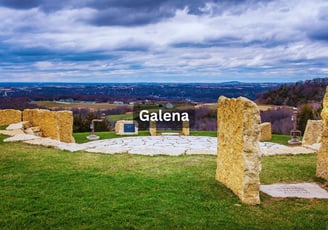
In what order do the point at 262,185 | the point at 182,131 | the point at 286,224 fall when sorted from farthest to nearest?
the point at 182,131
the point at 262,185
the point at 286,224

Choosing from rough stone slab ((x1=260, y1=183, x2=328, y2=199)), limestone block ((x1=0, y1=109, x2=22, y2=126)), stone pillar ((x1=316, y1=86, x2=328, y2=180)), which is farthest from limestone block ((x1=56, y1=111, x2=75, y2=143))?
stone pillar ((x1=316, y1=86, x2=328, y2=180))

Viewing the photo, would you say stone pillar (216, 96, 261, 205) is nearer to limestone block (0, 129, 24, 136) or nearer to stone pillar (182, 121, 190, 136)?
limestone block (0, 129, 24, 136)

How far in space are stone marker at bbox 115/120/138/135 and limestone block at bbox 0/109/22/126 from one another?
229 inches

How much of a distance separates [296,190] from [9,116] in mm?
12614

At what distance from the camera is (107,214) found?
5.23 m

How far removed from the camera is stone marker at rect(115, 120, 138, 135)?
20.0 m

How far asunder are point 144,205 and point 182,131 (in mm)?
13843

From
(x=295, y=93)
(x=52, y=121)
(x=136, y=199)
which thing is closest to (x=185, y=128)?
(x=52, y=121)

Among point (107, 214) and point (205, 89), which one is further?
point (205, 89)

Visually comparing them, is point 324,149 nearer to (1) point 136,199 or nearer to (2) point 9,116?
(1) point 136,199

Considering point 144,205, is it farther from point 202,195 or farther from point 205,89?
point 205,89

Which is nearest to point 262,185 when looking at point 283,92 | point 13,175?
point 13,175

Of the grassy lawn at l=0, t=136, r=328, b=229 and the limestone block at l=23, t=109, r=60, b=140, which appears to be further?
the limestone block at l=23, t=109, r=60, b=140

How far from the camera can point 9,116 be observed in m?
15.6
